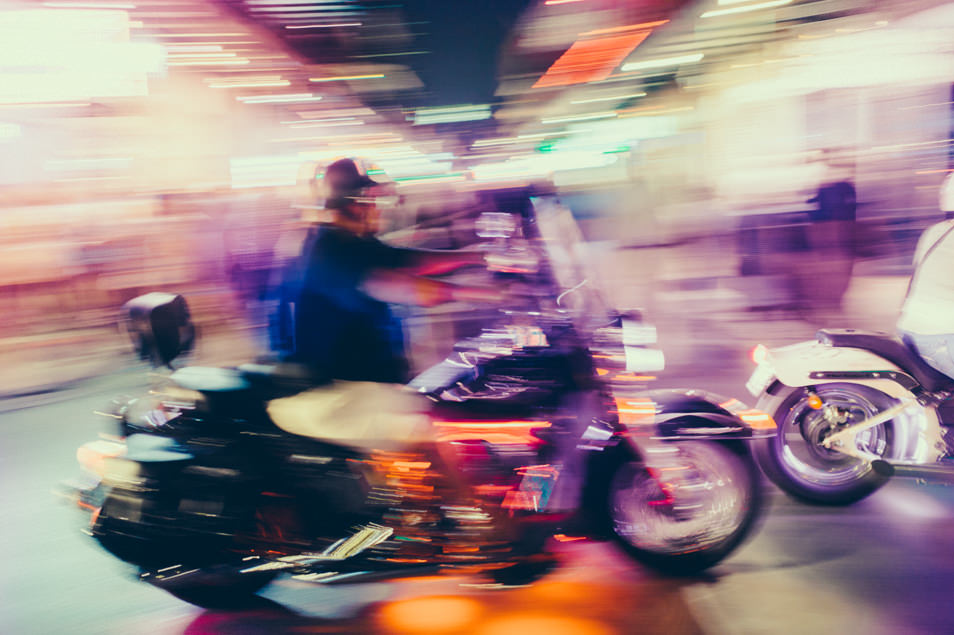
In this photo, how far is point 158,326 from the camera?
2.43 meters

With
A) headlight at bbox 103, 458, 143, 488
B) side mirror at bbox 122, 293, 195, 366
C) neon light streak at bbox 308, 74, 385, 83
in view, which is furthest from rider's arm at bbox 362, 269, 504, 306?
neon light streak at bbox 308, 74, 385, 83

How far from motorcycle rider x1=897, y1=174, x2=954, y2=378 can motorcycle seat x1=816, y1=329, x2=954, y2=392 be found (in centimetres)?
3

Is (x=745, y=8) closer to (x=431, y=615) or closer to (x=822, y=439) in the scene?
(x=822, y=439)

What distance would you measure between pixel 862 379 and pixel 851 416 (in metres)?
0.25

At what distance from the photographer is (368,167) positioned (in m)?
2.77

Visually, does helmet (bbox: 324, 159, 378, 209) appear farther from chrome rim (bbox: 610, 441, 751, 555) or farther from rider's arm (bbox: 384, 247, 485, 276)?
chrome rim (bbox: 610, 441, 751, 555)

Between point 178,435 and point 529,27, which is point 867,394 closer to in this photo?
point 178,435

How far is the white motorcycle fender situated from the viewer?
3.04 m

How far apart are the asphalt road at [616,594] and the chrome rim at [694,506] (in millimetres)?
190

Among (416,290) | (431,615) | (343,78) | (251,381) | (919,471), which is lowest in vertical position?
(431,615)

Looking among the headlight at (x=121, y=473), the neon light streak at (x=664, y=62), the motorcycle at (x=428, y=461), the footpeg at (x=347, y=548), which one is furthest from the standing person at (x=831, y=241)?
the headlight at (x=121, y=473)

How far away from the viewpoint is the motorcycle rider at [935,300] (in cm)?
295

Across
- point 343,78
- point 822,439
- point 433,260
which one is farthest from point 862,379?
point 343,78

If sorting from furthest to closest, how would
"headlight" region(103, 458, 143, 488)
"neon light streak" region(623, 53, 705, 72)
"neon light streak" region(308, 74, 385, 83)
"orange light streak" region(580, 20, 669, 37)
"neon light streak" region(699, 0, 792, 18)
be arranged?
1. "neon light streak" region(308, 74, 385, 83)
2. "neon light streak" region(623, 53, 705, 72)
3. "orange light streak" region(580, 20, 669, 37)
4. "neon light streak" region(699, 0, 792, 18)
5. "headlight" region(103, 458, 143, 488)
